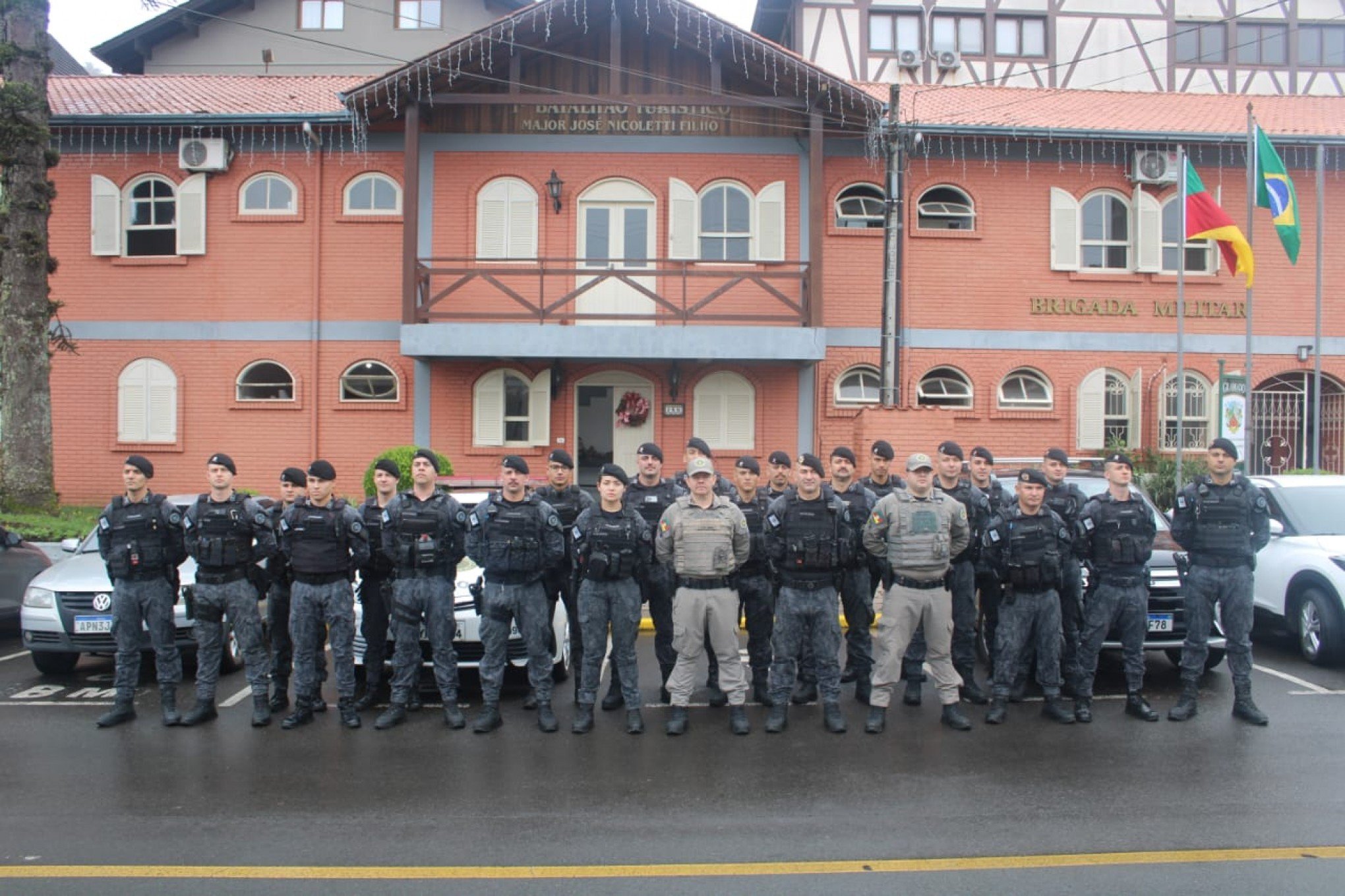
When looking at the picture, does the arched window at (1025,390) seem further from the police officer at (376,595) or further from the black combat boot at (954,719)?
the police officer at (376,595)

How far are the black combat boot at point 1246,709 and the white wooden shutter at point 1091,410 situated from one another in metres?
10.2

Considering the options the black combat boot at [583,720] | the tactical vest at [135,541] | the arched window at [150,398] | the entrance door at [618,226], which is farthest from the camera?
the arched window at [150,398]

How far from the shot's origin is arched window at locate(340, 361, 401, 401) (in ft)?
53.5

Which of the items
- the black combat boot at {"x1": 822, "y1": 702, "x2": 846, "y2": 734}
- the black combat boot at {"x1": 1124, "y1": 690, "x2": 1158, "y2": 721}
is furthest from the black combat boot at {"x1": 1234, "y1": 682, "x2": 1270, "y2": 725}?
the black combat boot at {"x1": 822, "y1": 702, "x2": 846, "y2": 734}

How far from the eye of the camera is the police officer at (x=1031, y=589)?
691cm

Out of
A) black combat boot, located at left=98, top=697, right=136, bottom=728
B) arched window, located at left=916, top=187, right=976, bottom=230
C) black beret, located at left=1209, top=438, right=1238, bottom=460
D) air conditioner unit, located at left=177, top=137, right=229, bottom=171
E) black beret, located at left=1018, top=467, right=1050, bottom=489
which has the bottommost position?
black combat boot, located at left=98, top=697, right=136, bottom=728

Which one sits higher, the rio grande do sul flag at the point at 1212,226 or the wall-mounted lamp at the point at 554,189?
the wall-mounted lamp at the point at 554,189

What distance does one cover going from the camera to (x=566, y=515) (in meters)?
7.49

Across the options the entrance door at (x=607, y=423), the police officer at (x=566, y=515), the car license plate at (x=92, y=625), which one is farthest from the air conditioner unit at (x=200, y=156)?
the police officer at (x=566, y=515)

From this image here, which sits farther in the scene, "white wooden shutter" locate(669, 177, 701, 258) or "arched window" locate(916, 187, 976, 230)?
"arched window" locate(916, 187, 976, 230)

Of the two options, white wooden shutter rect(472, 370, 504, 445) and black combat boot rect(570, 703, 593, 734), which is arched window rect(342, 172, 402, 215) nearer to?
white wooden shutter rect(472, 370, 504, 445)

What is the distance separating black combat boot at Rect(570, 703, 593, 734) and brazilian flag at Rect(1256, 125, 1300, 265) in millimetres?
12714

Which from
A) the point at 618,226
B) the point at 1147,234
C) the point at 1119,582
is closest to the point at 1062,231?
the point at 1147,234

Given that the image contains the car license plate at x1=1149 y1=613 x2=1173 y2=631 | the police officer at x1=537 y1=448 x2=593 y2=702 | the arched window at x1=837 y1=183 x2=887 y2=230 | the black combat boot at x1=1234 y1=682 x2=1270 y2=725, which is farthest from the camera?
the arched window at x1=837 y1=183 x2=887 y2=230
